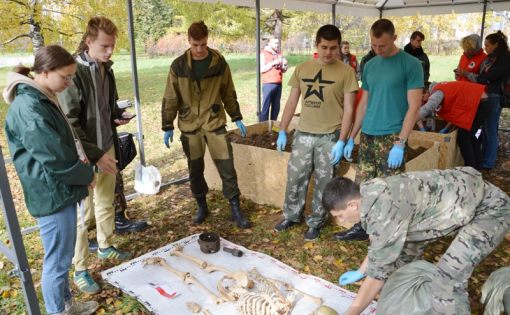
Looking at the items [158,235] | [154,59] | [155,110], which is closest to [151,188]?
[158,235]

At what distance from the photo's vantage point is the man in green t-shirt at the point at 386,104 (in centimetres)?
288

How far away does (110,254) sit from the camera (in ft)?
10.3

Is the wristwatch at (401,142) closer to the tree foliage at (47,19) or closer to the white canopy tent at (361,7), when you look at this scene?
the white canopy tent at (361,7)

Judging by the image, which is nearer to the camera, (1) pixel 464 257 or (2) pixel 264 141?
(1) pixel 464 257

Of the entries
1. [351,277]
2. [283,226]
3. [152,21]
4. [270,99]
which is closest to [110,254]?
[283,226]

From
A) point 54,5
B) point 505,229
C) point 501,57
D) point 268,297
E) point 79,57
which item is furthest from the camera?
point 501,57

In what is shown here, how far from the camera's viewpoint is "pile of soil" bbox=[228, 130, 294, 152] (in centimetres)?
464

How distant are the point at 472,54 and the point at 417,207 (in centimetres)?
454

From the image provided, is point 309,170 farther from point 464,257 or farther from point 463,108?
point 463,108

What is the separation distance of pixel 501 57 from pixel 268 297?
4546 mm

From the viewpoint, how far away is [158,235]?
11.8 ft

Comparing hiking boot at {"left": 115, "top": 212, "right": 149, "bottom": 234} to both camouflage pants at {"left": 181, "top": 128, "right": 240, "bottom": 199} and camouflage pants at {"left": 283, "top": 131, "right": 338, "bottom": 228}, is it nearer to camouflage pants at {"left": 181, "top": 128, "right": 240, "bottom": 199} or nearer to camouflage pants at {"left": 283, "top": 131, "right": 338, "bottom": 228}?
camouflage pants at {"left": 181, "top": 128, "right": 240, "bottom": 199}

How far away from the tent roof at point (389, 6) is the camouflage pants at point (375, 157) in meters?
3.08

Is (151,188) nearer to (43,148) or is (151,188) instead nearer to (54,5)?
(43,148)
